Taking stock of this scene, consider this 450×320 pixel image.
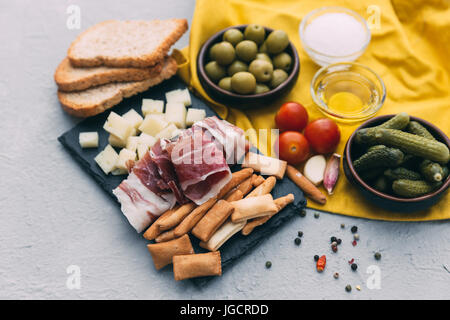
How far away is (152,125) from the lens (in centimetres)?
301

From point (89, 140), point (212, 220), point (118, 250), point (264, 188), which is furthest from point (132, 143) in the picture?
point (264, 188)

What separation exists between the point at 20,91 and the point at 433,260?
2.92 metres

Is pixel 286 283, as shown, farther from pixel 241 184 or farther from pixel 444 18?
pixel 444 18

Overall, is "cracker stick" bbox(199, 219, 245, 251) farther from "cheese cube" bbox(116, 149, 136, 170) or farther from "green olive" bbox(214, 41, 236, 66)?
"green olive" bbox(214, 41, 236, 66)

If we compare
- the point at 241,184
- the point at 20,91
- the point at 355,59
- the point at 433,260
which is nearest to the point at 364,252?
the point at 433,260

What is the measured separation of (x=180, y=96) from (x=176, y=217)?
932 mm

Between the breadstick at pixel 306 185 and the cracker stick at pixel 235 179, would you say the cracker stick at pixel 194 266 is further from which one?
the breadstick at pixel 306 185

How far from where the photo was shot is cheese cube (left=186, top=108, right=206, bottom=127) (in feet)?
10.1

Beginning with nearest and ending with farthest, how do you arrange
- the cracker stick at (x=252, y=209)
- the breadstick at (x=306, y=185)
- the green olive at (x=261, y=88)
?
the cracker stick at (x=252, y=209) < the breadstick at (x=306, y=185) < the green olive at (x=261, y=88)

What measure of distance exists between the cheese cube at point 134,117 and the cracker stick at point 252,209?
0.89 metres

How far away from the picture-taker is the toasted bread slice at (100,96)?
122 inches

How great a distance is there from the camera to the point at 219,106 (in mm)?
3209

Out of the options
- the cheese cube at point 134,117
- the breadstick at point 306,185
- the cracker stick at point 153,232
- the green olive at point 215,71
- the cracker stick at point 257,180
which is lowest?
the cracker stick at point 153,232

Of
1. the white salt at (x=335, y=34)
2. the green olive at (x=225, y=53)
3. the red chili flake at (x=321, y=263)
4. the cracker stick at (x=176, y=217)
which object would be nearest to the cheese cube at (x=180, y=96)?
the green olive at (x=225, y=53)
